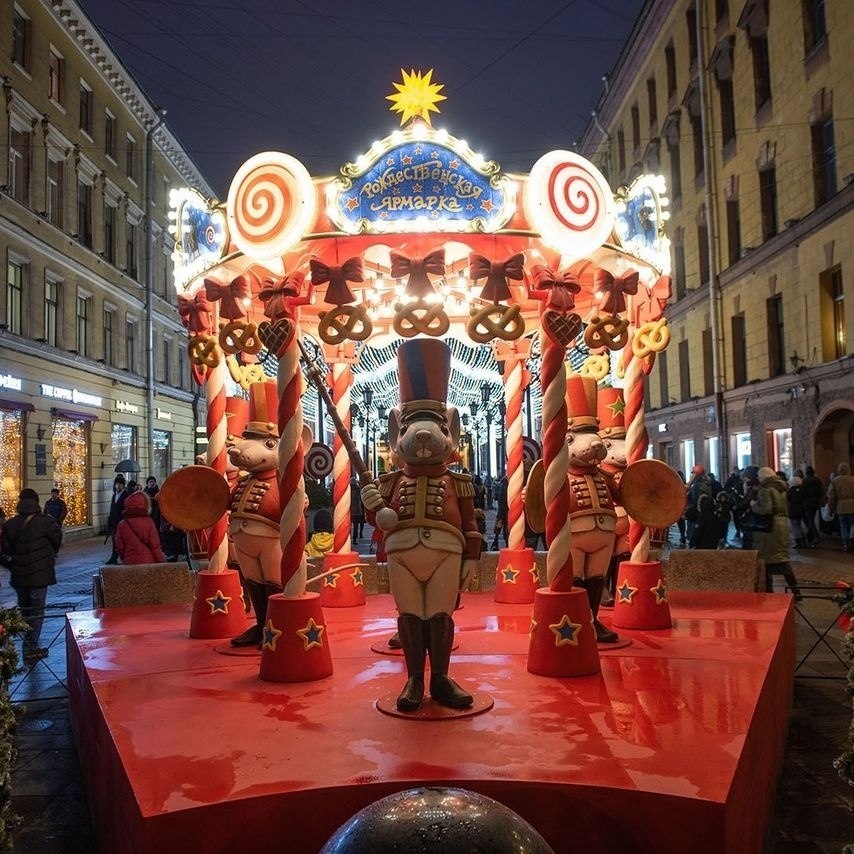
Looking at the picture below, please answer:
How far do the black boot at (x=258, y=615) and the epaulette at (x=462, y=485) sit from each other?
89.0 inches

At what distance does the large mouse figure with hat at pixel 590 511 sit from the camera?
652 centimetres

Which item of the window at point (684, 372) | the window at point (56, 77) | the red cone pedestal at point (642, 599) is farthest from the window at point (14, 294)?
the window at point (684, 372)

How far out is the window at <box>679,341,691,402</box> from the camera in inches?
1148

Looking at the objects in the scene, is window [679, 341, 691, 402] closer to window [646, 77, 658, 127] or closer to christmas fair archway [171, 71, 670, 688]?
window [646, 77, 658, 127]

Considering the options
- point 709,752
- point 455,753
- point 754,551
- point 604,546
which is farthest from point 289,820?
point 754,551

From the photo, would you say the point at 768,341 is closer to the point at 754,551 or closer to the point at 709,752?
the point at 754,551

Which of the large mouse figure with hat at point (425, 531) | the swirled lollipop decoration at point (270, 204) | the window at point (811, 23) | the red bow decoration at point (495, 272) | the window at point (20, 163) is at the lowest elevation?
the large mouse figure with hat at point (425, 531)

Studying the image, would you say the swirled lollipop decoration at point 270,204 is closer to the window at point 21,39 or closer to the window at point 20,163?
the window at point 20,163

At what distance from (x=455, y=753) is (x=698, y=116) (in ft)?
87.1

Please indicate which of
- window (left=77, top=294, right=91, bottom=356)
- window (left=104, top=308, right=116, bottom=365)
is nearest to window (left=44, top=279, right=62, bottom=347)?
window (left=77, top=294, right=91, bottom=356)

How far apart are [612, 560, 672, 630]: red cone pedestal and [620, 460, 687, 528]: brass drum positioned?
0.62 metres

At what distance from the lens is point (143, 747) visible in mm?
4281

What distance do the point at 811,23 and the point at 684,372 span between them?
12521mm

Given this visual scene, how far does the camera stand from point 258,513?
6.70m
